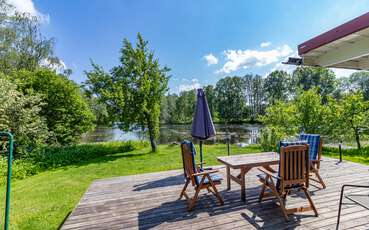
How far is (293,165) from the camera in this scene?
263 cm

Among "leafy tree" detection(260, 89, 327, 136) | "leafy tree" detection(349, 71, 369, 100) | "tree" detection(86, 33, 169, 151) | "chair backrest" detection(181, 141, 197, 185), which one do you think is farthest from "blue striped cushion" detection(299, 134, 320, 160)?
"leafy tree" detection(349, 71, 369, 100)

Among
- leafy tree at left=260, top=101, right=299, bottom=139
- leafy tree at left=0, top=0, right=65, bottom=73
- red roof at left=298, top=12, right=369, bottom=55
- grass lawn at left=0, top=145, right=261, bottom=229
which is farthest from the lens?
leafy tree at left=0, top=0, right=65, bottom=73

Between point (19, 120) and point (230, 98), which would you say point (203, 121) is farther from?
point (230, 98)

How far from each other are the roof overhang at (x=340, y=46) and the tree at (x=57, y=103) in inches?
436

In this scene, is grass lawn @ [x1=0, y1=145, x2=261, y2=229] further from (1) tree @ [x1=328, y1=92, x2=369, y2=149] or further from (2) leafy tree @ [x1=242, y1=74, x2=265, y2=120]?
(2) leafy tree @ [x1=242, y1=74, x2=265, y2=120]

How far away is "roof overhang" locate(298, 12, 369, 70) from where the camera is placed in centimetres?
193

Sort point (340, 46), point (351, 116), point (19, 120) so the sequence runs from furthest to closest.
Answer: point (351, 116) < point (19, 120) < point (340, 46)

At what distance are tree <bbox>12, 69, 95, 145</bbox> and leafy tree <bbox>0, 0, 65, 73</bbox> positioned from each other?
8.62 ft

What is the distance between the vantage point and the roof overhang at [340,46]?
75.9 inches

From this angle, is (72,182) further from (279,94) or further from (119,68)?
(279,94)

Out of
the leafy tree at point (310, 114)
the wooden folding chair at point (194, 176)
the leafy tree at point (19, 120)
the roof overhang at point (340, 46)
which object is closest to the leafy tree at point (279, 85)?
the leafy tree at point (310, 114)

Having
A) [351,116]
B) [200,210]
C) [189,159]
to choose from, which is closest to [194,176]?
[189,159]

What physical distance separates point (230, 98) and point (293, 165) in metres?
38.9

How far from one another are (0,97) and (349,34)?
935 centimetres
